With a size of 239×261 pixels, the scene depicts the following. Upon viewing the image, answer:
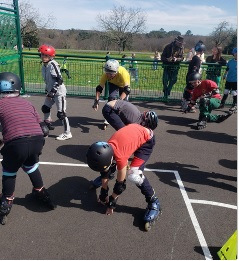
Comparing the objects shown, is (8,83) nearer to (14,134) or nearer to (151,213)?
(14,134)

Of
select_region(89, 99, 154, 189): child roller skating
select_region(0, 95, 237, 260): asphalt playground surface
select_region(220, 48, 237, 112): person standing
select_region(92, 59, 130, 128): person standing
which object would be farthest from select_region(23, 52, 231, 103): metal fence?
select_region(89, 99, 154, 189): child roller skating

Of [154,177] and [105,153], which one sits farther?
[154,177]

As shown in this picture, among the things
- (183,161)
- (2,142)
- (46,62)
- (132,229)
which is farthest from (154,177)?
(46,62)

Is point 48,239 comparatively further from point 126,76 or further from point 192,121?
point 192,121

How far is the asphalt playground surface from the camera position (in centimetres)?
321

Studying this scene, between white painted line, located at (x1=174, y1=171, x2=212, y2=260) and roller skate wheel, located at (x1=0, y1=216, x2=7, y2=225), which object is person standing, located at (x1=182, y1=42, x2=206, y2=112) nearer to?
white painted line, located at (x1=174, y1=171, x2=212, y2=260)

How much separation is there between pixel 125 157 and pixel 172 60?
6.89 meters

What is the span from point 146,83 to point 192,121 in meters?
3.05

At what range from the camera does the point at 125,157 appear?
3.39 metres

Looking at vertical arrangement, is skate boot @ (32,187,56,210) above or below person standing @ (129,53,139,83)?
below

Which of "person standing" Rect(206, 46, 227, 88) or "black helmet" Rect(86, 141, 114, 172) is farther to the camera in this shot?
"person standing" Rect(206, 46, 227, 88)

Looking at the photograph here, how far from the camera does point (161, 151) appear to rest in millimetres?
5934

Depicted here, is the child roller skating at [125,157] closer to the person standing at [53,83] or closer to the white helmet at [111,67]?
the white helmet at [111,67]

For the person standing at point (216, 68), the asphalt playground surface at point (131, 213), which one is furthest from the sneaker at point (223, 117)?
the person standing at point (216, 68)
